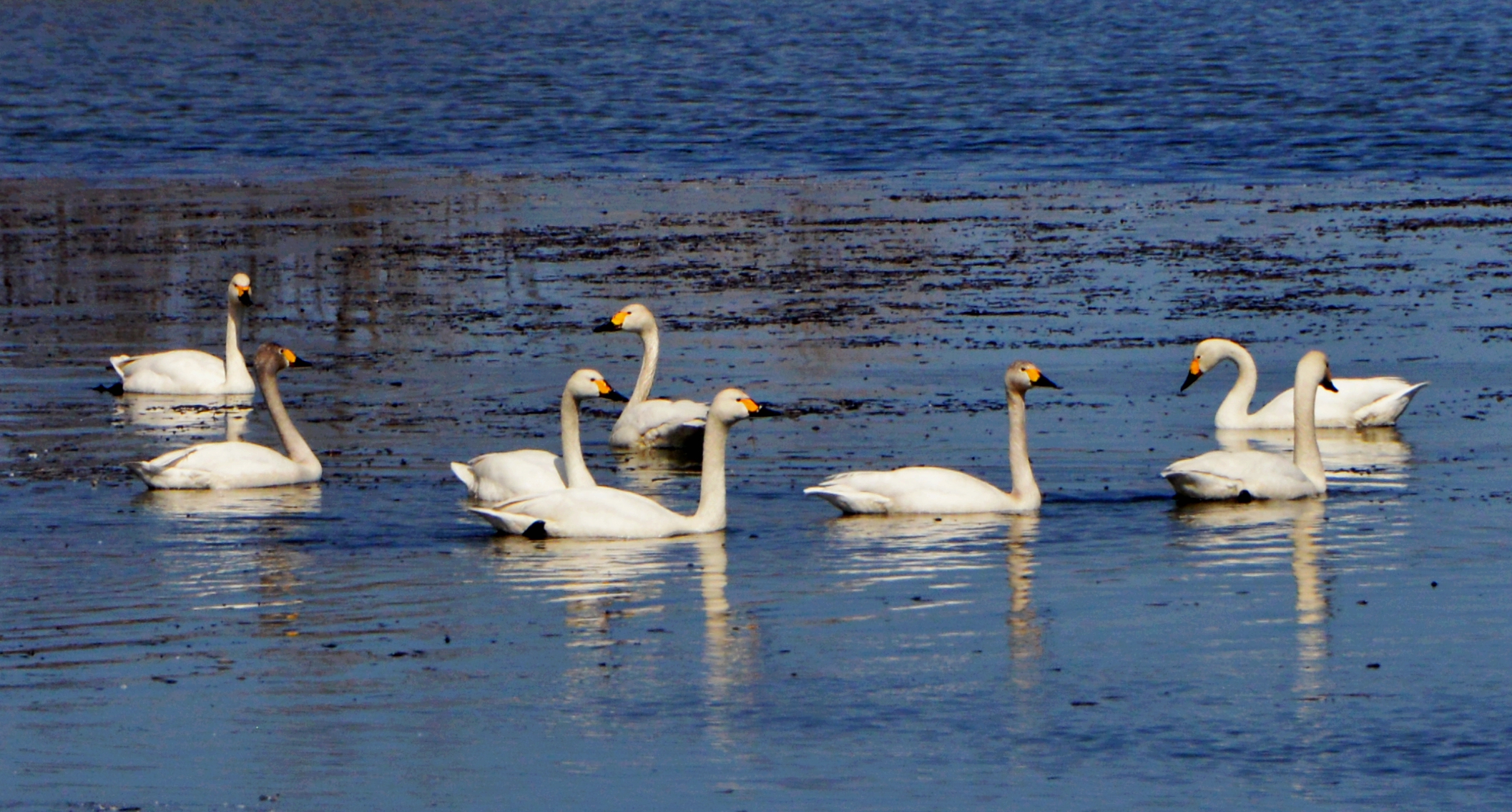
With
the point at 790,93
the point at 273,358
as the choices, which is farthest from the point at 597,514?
the point at 790,93

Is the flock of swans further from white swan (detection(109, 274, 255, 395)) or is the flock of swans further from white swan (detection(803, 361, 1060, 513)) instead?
white swan (detection(109, 274, 255, 395))

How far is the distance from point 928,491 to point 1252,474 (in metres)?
1.97

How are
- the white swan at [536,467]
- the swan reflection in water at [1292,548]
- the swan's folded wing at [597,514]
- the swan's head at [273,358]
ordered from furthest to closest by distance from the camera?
the swan's head at [273,358] → the white swan at [536,467] → the swan's folded wing at [597,514] → the swan reflection in water at [1292,548]

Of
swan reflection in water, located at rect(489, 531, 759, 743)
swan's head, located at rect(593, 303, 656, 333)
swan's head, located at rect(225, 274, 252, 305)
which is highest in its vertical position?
swan's head, located at rect(225, 274, 252, 305)

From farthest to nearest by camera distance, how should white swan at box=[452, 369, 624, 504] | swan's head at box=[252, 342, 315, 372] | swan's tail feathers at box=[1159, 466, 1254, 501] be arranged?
swan's head at box=[252, 342, 315, 372] < swan's tail feathers at box=[1159, 466, 1254, 501] < white swan at box=[452, 369, 624, 504]

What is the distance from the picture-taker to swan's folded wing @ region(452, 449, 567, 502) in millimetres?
13141

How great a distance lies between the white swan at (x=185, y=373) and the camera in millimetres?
18125

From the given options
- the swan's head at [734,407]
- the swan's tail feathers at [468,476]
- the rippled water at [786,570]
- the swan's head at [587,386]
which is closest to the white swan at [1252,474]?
the rippled water at [786,570]

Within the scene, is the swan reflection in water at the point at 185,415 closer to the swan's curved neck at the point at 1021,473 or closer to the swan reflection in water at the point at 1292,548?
the swan's curved neck at the point at 1021,473

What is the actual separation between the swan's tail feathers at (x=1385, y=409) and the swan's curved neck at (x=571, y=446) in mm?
5815

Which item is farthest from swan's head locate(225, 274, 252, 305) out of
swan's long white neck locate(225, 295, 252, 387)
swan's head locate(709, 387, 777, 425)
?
swan's head locate(709, 387, 777, 425)

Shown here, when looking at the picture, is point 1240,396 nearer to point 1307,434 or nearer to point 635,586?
point 1307,434

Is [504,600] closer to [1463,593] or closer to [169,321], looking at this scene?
[1463,593]

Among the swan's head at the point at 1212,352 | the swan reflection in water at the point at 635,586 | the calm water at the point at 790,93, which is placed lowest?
the swan reflection in water at the point at 635,586
